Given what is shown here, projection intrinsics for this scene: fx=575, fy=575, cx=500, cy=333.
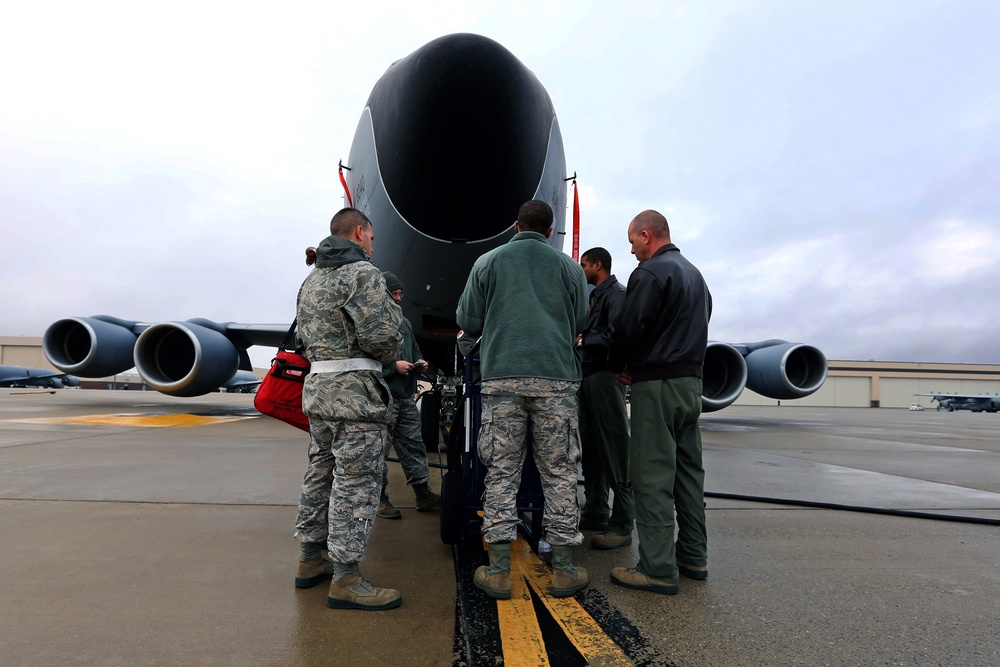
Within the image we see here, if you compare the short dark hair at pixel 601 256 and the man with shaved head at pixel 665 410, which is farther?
the short dark hair at pixel 601 256

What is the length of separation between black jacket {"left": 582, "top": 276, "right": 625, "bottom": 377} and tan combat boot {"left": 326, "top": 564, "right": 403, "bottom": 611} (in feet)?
5.04

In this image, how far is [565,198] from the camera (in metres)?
5.92

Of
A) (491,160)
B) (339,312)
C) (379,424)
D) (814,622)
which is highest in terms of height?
(491,160)

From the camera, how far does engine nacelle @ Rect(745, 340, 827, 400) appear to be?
1140cm

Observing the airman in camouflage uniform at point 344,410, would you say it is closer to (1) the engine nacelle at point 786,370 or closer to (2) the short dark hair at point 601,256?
(2) the short dark hair at point 601,256

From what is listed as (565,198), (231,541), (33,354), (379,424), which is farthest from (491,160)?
(33,354)

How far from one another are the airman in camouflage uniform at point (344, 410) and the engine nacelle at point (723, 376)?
28.3 feet

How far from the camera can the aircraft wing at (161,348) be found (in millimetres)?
10484

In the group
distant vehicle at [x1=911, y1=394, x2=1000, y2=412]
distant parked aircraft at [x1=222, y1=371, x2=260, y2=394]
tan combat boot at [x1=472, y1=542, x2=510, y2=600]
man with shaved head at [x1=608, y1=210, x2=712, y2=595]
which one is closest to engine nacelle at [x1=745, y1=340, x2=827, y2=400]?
man with shaved head at [x1=608, y1=210, x2=712, y2=595]

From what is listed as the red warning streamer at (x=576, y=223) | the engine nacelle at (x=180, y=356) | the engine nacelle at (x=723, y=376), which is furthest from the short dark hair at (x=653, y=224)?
the engine nacelle at (x=180, y=356)

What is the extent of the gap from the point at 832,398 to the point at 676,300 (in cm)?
6261

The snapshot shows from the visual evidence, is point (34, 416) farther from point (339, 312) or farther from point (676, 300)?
point (676, 300)

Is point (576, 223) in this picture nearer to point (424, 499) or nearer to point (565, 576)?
point (424, 499)

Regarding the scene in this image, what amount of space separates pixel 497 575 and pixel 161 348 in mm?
11148
